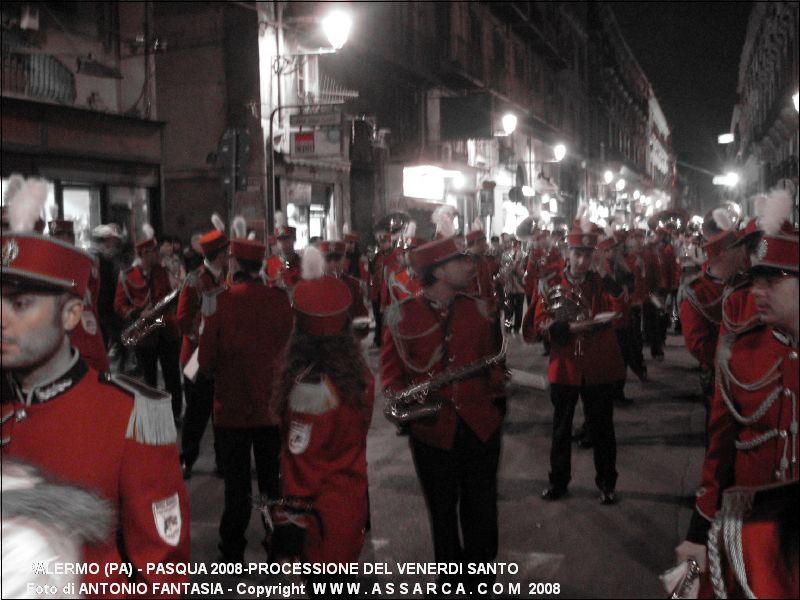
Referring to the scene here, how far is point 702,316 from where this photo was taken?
6461 mm

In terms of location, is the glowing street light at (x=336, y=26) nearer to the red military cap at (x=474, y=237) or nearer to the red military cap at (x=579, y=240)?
the red military cap at (x=474, y=237)

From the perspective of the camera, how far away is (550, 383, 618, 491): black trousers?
6551mm

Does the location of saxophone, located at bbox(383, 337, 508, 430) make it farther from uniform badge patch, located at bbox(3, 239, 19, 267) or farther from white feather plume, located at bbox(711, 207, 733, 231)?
white feather plume, located at bbox(711, 207, 733, 231)

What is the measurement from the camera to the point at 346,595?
3.92 m

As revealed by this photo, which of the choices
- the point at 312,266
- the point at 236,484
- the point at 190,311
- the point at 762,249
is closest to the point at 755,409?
the point at 762,249

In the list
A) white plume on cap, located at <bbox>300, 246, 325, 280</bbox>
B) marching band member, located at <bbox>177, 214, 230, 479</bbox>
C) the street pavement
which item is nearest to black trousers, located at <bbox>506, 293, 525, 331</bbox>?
the street pavement

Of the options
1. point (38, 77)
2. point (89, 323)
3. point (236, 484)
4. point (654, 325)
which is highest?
point (38, 77)

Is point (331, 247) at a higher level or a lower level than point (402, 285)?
higher

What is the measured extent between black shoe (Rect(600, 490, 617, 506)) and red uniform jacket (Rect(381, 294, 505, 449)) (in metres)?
2.24

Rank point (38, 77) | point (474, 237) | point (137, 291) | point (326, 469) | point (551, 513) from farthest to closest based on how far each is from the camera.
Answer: point (38, 77)
point (474, 237)
point (137, 291)
point (551, 513)
point (326, 469)

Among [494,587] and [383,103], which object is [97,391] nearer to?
[494,587]

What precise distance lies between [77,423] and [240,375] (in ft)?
10.2

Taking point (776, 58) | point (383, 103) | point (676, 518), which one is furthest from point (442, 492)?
point (776, 58)

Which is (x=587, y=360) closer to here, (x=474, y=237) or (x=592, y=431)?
(x=592, y=431)
